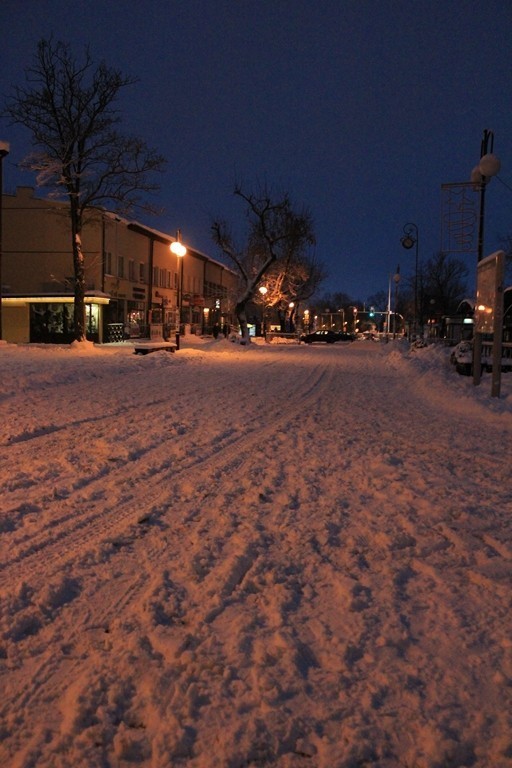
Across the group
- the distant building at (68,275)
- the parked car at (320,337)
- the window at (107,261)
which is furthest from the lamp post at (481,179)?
the parked car at (320,337)

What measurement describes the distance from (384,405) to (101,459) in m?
7.24

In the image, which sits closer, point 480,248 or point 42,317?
point 480,248

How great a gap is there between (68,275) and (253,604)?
41317 mm

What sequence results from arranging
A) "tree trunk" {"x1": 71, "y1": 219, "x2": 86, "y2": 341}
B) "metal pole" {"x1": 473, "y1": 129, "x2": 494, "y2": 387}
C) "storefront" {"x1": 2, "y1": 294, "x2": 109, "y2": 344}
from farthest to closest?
"storefront" {"x1": 2, "y1": 294, "x2": 109, "y2": 344} < "tree trunk" {"x1": 71, "y1": 219, "x2": 86, "y2": 341} < "metal pole" {"x1": 473, "y1": 129, "x2": 494, "y2": 387}

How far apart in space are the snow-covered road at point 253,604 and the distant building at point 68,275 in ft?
80.8

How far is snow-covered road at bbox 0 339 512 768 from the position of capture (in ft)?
7.64

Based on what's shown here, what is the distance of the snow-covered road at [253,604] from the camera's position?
7.64 ft

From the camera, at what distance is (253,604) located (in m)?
3.36

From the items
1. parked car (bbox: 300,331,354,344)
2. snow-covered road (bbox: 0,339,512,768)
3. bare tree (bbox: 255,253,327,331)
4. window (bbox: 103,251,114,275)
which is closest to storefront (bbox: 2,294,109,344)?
window (bbox: 103,251,114,275)

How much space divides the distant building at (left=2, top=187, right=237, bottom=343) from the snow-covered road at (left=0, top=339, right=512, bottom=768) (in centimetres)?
2462

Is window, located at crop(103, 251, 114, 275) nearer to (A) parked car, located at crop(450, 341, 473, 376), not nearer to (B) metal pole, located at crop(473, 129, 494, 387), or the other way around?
(A) parked car, located at crop(450, 341, 473, 376)

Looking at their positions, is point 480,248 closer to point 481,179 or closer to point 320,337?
point 481,179

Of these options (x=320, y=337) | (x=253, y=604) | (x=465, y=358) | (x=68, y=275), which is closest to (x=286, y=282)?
(x=320, y=337)

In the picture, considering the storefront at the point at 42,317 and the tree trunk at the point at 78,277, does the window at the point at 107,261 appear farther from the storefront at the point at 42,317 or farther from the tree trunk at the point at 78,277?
the tree trunk at the point at 78,277
